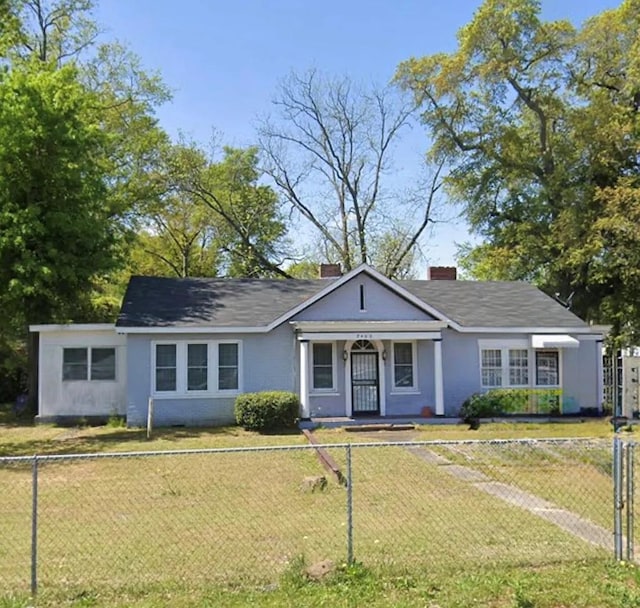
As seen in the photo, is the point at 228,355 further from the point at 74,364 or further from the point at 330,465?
the point at 330,465

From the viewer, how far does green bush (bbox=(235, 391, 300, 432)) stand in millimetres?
18156

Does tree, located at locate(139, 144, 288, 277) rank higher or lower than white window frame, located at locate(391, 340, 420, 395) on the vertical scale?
higher

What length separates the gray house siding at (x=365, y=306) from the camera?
812 inches

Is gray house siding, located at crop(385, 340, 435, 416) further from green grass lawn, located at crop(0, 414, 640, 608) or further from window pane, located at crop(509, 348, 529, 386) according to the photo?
green grass lawn, located at crop(0, 414, 640, 608)

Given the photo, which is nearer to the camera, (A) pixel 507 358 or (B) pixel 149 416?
(B) pixel 149 416

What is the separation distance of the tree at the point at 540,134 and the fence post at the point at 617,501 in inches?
966

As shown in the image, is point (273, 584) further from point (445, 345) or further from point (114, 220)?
point (114, 220)

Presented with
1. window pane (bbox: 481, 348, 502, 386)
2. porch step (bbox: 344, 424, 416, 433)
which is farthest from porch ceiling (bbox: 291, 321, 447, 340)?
porch step (bbox: 344, 424, 416, 433)

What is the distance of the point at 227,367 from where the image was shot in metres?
19.9

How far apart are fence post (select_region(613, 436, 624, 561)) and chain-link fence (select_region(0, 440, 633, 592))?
3cm

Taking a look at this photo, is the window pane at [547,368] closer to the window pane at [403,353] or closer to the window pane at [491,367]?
the window pane at [491,367]

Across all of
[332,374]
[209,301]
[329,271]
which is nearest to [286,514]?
[332,374]

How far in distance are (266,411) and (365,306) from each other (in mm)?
4804

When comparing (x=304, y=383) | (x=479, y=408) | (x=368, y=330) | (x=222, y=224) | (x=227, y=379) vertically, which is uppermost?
(x=222, y=224)
